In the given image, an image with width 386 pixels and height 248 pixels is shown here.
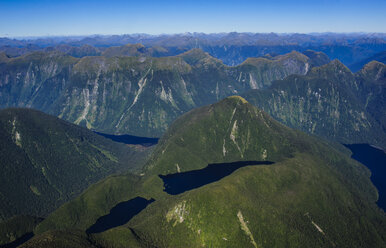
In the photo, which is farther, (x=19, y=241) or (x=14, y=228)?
(x=14, y=228)

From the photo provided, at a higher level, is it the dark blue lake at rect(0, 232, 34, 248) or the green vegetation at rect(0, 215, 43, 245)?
the green vegetation at rect(0, 215, 43, 245)

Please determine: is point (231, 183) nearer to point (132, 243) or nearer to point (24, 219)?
point (132, 243)

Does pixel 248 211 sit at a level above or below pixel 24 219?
above

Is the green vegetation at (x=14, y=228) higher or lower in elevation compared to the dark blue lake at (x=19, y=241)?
higher

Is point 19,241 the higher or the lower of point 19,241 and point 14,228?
the lower

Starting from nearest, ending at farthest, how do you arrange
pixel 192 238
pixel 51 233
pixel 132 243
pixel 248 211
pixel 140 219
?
pixel 51 233
pixel 132 243
pixel 192 238
pixel 248 211
pixel 140 219

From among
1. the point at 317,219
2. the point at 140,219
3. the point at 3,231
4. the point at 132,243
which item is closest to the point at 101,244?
the point at 132,243

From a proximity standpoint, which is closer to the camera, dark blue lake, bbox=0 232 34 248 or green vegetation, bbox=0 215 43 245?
dark blue lake, bbox=0 232 34 248

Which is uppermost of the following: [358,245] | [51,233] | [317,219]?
[51,233]

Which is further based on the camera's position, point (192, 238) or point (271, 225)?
point (271, 225)

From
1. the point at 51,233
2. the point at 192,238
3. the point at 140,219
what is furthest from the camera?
the point at 140,219

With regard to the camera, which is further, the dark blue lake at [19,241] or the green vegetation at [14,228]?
the green vegetation at [14,228]
